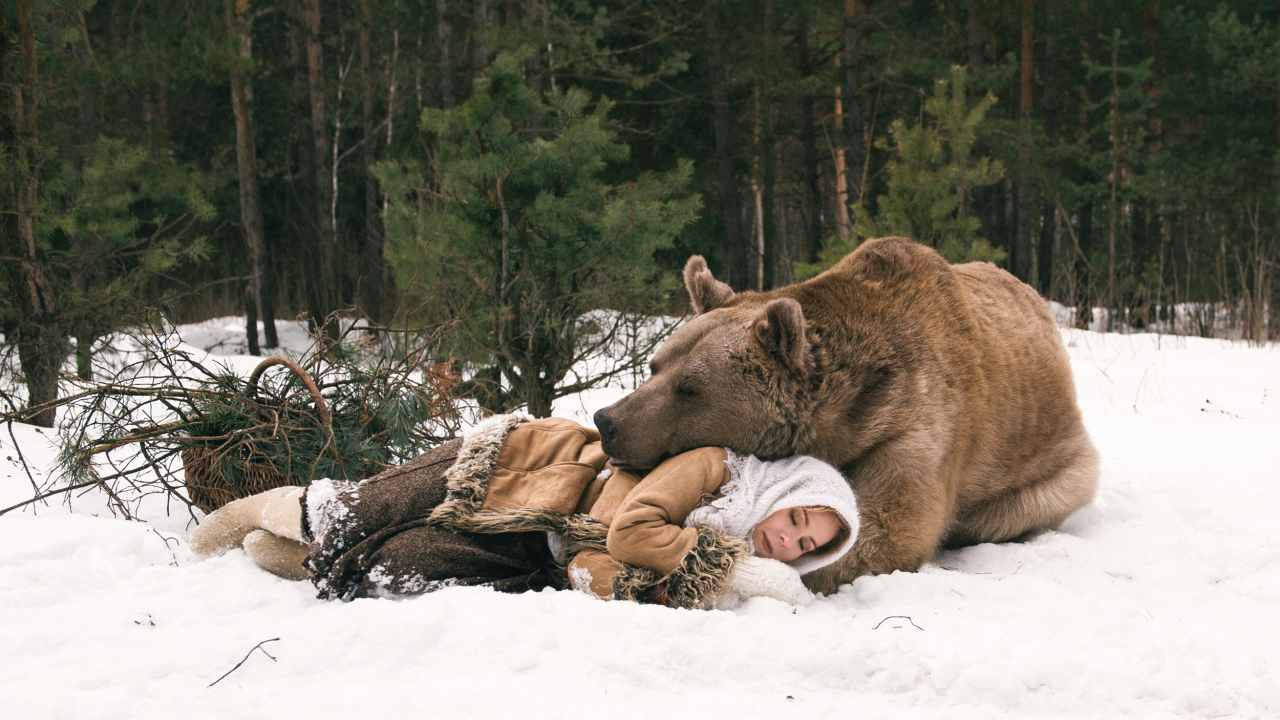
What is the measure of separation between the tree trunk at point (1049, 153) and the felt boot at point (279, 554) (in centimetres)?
1366

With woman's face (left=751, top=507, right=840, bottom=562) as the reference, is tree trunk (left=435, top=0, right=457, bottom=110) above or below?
above

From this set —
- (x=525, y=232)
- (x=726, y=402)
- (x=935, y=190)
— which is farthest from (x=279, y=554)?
(x=935, y=190)

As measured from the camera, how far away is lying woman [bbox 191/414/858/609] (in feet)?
7.67

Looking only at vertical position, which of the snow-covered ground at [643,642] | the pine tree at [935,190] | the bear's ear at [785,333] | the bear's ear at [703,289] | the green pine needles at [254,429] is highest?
the pine tree at [935,190]

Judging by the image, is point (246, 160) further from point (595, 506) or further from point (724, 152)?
point (595, 506)

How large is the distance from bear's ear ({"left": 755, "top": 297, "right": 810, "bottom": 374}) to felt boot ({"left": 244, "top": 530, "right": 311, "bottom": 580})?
5.47ft

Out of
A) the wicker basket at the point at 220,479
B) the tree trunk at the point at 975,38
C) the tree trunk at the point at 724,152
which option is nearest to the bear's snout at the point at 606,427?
the wicker basket at the point at 220,479

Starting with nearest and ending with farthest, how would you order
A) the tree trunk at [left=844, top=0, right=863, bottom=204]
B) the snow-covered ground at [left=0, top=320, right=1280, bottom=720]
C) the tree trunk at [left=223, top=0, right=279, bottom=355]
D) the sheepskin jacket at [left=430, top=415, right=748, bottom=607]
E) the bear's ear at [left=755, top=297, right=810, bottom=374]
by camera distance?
the snow-covered ground at [left=0, top=320, right=1280, bottom=720]
the sheepskin jacket at [left=430, top=415, right=748, bottom=607]
the bear's ear at [left=755, top=297, right=810, bottom=374]
the tree trunk at [left=223, top=0, right=279, bottom=355]
the tree trunk at [left=844, top=0, right=863, bottom=204]

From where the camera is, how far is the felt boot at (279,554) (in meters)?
2.65

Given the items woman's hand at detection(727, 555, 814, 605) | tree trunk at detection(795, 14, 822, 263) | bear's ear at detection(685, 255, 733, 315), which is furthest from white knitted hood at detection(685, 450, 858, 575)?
tree trunk at detection(795, 14, 822, 263)

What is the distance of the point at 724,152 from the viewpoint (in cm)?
1421

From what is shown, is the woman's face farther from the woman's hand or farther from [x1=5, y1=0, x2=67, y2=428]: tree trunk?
[x1=5, y1=0, x2=67, y2=428]: tree trunk

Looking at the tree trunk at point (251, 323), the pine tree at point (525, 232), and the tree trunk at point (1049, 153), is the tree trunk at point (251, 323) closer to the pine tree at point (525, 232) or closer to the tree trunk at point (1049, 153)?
the pine tree at point (525, 232)

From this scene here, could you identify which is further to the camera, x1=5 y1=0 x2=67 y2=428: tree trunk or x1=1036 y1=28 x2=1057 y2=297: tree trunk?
x1=1036 y1=28 x2=1057 y2=297: tree trunk
